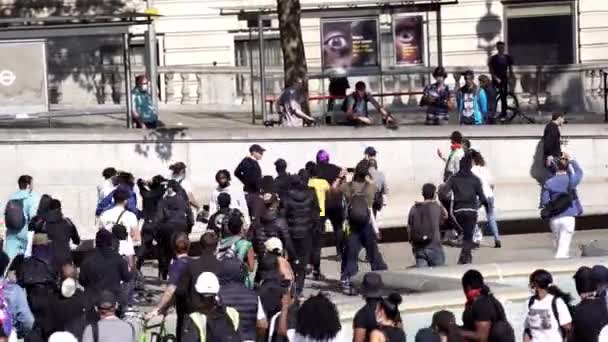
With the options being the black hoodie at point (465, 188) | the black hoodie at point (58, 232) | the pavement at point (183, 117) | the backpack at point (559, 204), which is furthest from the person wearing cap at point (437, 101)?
the black hoodie at point (58, 232)

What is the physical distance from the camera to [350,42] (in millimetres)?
30094

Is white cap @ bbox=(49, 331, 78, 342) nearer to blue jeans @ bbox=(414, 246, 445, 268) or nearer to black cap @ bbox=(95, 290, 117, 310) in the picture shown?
black cap @ bbox=(95, 290, 117, 310)

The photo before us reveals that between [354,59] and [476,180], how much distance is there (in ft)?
28.4

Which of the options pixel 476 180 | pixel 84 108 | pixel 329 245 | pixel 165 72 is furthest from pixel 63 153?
pixel 165 72

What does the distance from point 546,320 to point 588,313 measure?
375 mm

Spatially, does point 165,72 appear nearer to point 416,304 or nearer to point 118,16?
point 118,16

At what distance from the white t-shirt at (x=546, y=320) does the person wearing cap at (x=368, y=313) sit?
1261mm

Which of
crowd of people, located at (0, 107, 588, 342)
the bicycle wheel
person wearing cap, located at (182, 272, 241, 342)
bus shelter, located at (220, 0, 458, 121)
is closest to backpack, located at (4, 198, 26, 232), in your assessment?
crowd of people, located at (0, 107, 588, 342)

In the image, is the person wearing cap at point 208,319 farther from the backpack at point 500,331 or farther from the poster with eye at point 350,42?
the poster with eye at point 350,42

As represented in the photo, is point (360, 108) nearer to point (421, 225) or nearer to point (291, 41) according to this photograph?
point (291, 41)

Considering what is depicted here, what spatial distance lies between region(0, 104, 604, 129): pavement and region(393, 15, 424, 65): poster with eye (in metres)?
1.67

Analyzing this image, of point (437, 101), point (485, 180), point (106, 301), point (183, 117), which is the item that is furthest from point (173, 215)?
point (183, 117)

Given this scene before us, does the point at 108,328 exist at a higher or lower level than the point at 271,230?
lower

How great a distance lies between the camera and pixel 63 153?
26.5 m
